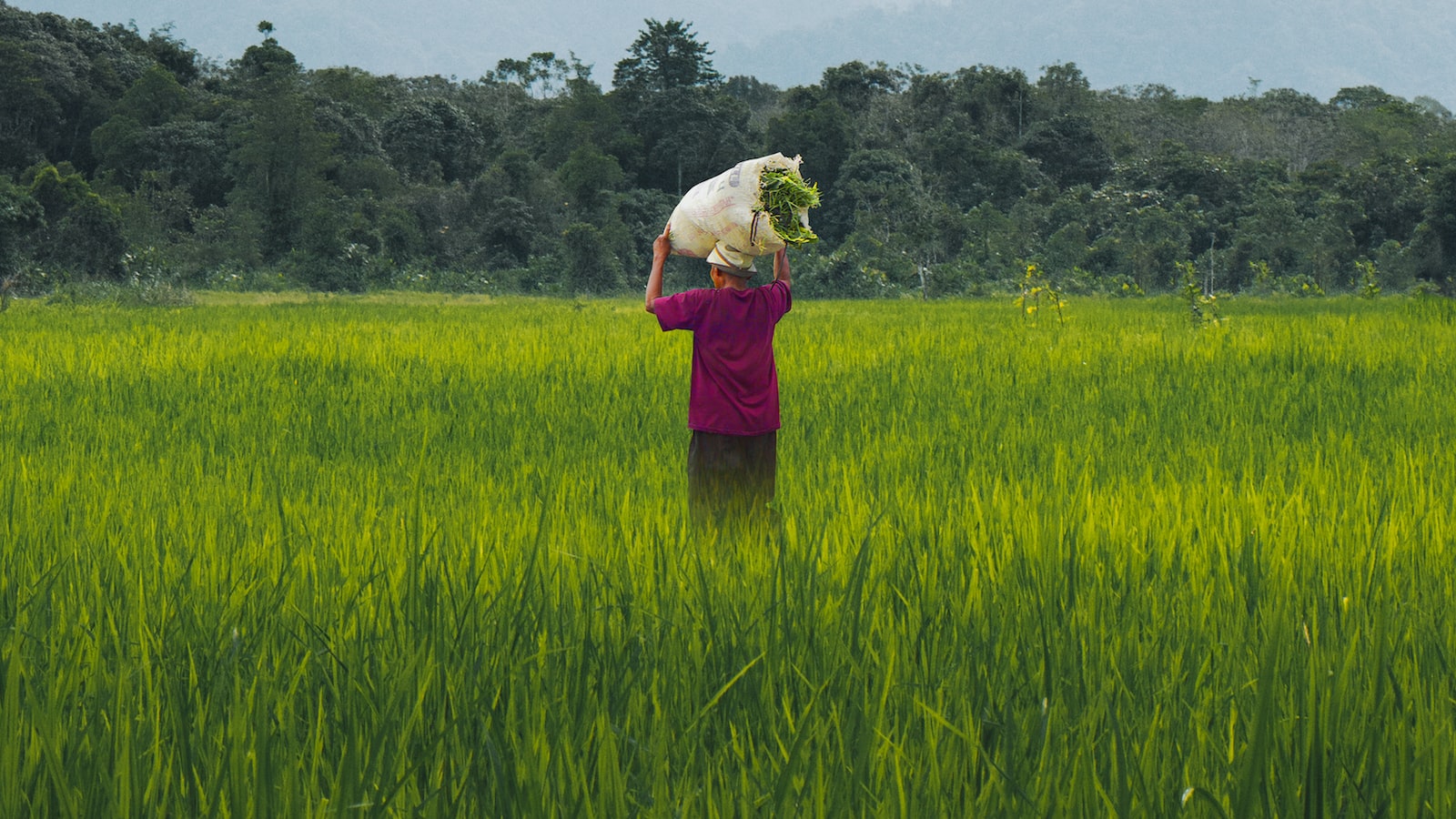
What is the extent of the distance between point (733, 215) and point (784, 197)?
0.48 ft

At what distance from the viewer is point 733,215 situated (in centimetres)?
312

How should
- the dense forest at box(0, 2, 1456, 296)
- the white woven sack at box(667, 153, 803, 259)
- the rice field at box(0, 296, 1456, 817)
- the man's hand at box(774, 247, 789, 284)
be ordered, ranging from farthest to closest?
the dense forest at box(0, 2, 1456, 296) → the man's hand at box(774, 247, 789, 284) → the white woven sack at box(667, 153, 803, 259) → the rice field at box(0, 296, 1456, 817)

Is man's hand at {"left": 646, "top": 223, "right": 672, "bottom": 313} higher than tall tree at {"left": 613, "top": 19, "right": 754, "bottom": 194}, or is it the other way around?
tall tree at {"left": 613, "top": 19, "right": 754, "bottom": 194}

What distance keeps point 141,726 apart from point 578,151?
96.4 ft

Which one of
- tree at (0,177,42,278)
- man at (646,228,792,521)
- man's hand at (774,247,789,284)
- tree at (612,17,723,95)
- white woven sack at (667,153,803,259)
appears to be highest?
tree at (612,17,723,95)

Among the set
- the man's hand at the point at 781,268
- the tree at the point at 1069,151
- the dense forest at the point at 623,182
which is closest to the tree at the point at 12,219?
the dense forest at the point at 623,182

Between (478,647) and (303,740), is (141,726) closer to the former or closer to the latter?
(303,740)

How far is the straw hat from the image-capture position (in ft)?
10.5

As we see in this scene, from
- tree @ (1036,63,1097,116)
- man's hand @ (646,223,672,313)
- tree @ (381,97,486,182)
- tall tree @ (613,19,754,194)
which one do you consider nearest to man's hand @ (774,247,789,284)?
man's hand @ (646,223,672,313)

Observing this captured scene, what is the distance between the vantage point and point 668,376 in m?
7.85

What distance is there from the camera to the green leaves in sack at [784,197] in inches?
123

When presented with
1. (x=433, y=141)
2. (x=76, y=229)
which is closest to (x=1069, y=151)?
(x=433, y=141)

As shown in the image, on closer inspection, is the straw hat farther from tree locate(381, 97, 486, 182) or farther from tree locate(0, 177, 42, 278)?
tree locate(381, 97, 486, 182)

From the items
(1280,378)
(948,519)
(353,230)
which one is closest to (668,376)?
(1280,378)
